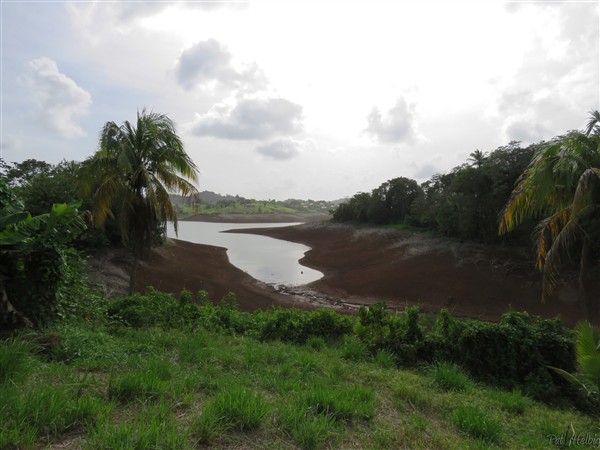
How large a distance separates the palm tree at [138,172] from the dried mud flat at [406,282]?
6.03 m

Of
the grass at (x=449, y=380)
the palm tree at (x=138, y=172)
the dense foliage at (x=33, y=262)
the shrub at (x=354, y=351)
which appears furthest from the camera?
the palm tree at (x=138, y=172)

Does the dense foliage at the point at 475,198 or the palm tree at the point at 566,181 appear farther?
the dense foliage at the point at 475,198

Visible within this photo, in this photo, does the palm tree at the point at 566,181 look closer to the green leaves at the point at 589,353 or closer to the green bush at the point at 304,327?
the green leaves at the point at 589,353

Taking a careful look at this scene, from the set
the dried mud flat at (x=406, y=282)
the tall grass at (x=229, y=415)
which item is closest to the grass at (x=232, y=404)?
the tall grass at (x=229, y=415)

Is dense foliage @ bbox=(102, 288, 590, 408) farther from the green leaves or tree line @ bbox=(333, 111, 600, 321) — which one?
tree line @ bbox=(333, 111, 600, 321)

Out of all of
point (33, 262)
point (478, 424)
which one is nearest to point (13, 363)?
point (33, 262)

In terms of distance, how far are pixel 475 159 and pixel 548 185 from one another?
28352mm

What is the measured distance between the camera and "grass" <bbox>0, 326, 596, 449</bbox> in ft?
7.48

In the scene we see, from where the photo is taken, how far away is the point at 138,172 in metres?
10.3

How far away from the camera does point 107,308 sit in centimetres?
666

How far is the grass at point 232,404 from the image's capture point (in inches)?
89.8

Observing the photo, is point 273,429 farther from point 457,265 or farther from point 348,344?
point 457,265

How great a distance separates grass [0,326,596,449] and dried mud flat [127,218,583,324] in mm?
11179

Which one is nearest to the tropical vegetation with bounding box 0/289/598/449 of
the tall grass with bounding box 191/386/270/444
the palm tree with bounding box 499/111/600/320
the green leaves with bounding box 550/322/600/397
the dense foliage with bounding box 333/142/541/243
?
the tall grass with bounding box 191/386/270/444
